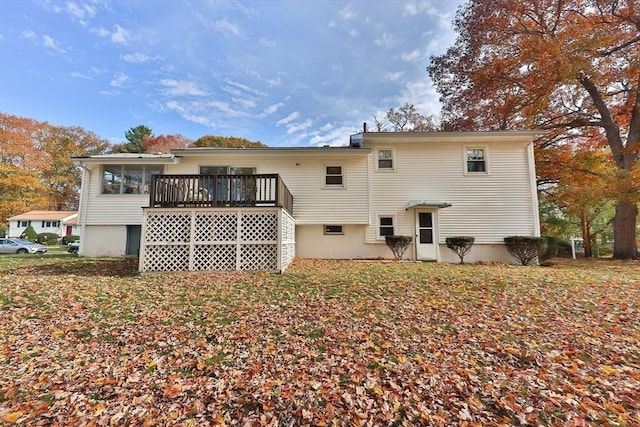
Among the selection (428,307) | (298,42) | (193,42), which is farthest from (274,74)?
(428,307)

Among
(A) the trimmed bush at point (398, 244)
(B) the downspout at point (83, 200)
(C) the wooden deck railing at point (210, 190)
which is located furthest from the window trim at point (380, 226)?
(B) the downspout at point (83, 200)

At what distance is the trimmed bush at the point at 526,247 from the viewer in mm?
10906

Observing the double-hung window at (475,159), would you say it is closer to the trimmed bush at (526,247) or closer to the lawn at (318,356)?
the trimmed bush at (526,247)

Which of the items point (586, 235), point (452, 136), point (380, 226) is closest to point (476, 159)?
point (452, 136)

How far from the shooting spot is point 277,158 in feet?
40.0

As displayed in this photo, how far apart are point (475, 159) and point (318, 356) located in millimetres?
11777

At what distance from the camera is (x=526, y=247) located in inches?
431

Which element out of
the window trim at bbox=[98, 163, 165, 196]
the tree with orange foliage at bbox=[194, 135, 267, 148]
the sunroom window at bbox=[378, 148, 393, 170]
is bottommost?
the window trim at bbox=[98, 163, 165, 196]

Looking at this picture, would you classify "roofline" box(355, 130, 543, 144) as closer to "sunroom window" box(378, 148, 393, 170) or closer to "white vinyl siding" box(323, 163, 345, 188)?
"sunroom window" box(378, 148, 393, 170)

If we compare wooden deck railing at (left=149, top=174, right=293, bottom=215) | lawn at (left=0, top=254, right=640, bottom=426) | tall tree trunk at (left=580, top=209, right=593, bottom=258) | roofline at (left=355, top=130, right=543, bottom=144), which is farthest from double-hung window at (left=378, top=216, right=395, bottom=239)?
tall tree trunk at (left=580, top=209, right=593, bottom=258)

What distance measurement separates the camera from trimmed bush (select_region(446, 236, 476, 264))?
11047 millimetres

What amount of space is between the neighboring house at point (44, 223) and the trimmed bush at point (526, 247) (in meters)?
41.4

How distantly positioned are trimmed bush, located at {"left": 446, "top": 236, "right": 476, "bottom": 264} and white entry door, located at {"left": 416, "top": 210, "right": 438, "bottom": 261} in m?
0.61

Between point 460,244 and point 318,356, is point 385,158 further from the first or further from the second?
point 318,356
